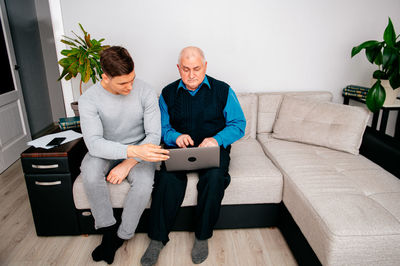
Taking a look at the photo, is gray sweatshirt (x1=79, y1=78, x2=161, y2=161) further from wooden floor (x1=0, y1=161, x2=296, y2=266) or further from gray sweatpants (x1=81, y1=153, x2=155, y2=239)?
wooden floor (x1=0, y1=161, x2=296, y2=266)

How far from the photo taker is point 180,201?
63.5 inches

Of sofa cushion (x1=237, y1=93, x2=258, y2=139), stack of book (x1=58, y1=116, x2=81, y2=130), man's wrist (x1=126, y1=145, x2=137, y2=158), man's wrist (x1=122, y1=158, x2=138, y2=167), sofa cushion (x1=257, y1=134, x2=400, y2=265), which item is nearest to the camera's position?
sofa cushion (x1=257, y1=134, x2=400, y2=265)

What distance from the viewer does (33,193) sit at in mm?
1635

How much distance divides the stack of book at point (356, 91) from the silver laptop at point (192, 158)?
1.56m

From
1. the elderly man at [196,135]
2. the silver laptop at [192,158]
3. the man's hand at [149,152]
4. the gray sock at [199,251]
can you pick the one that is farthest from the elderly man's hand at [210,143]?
the gray sock at [199,251]

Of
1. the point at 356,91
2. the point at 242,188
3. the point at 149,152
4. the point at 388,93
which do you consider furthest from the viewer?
the point at 356,91

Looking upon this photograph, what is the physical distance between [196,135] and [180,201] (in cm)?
47

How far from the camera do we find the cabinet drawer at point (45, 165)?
61.7 inches

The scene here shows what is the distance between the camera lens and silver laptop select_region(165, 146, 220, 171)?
1.44 metres

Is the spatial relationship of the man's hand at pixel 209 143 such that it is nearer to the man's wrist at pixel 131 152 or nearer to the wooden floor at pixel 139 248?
the man's wrist at pixel 131 152

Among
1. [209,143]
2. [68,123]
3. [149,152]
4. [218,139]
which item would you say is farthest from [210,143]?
[68,123]

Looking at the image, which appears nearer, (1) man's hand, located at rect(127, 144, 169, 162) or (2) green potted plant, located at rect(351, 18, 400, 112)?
(1) man's hand, located at rect(127, 144, 169, 162)

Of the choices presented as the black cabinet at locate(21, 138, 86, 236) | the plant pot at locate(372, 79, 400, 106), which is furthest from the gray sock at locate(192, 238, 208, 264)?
the plant pot at locate(372, 79, 400, 106)

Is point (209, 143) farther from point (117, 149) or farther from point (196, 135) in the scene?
point (117, 149)
